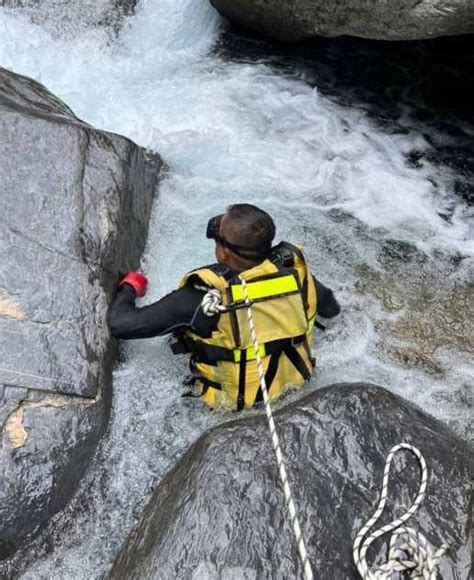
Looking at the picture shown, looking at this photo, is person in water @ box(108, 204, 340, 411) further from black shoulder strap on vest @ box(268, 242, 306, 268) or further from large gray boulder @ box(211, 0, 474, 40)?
large gray boulder @ box(211, 0, 474, 40)

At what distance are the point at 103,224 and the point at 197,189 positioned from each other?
161 centimetres

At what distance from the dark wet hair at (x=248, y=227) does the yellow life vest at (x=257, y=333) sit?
146 millimetres

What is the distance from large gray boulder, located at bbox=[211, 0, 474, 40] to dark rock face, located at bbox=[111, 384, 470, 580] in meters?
3.71

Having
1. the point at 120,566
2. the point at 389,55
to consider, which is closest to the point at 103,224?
the point at 120,566

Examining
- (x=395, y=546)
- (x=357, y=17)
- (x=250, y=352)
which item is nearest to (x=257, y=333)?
(x=250, y=352)

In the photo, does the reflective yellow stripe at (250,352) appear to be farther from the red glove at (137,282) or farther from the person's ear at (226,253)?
the red glove at (137,282)

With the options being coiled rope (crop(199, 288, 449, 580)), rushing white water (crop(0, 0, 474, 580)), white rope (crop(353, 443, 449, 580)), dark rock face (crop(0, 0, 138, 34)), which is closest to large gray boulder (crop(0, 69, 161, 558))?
rushing white water (crop(0, 0, 474, 580))

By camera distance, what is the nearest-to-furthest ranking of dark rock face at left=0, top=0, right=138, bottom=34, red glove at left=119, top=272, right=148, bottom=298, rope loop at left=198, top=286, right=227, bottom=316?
rope loop at left=198, top=286, right=227, bottom=316 → red glove at left=119, top=272, right=148, bottom=298 → dark rock face at left=0, top=0, right=138, bottom=34

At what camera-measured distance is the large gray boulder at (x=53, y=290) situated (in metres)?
3.27

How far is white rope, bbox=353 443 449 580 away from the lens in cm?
255

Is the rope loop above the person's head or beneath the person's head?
beneath

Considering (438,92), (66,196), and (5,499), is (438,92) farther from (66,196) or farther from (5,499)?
(5,499)

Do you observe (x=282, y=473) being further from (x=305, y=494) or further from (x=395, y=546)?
(x=395, y=546)

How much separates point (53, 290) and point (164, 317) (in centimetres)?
64
